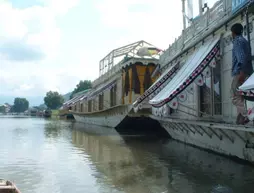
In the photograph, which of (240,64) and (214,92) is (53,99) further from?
(240,64)

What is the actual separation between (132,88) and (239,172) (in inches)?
649

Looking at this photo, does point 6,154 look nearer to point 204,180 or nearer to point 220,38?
point 204,180

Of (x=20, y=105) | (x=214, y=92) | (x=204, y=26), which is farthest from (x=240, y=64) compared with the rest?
(x=20, y=105)

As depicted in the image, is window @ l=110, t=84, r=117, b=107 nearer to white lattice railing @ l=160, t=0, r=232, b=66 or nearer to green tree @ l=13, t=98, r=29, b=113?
white lattice railing @ l=160, t=0, r=232, b=66

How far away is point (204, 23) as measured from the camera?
46.1ft

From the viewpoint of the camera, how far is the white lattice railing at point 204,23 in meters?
11.7

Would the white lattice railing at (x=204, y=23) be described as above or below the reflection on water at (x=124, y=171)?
above

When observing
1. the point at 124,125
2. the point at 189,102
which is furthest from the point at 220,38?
the point at 124,125

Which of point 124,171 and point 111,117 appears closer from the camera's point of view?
point 124,171

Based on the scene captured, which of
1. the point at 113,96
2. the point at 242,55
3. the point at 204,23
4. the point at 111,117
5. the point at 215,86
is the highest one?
the point at 204,23

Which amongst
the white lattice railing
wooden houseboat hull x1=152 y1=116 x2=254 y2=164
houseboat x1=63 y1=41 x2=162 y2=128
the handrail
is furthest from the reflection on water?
houseboat x1=63 y1=41 x2=162 y2=128

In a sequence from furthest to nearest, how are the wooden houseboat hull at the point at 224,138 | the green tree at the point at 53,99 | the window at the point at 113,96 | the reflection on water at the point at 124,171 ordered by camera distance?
the green tree at the point at 53,99 < the window at the point at 113,96 < the wooden houseboat hull at the point at 224,138 < the reflection on water at the point at 124,171

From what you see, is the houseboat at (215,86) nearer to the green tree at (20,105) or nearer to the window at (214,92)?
the window at (214,92)

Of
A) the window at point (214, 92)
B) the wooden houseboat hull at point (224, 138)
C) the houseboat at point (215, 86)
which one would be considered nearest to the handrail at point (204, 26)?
the houseboat at point (215, 86)
